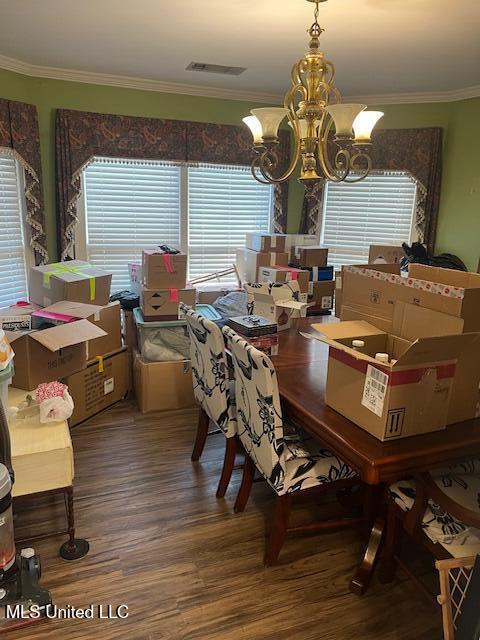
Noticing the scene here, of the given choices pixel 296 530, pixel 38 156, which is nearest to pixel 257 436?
pixel 296 530

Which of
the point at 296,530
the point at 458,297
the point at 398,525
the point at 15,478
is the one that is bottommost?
the point at 296,530

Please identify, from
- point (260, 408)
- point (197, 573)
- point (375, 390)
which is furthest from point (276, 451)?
point (197, 573)

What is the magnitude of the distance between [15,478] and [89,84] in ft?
10.3

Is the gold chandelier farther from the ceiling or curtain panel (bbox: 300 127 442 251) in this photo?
curtain panel (bbox: 300 127 442 251)

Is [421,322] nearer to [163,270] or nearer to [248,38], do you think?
[248,38]

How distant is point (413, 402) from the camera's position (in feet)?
5.37

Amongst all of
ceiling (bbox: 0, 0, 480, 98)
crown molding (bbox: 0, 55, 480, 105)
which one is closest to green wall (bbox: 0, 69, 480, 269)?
crown molding (bbox: 0, 55, 480, 105)

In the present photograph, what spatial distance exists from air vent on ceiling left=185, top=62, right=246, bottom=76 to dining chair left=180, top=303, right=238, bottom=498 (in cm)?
195

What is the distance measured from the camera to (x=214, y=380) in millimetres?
2492

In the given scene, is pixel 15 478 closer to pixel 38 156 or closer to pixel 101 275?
pixel 101 275

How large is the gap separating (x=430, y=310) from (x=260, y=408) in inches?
31.0

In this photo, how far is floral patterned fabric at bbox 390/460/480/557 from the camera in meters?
1.67

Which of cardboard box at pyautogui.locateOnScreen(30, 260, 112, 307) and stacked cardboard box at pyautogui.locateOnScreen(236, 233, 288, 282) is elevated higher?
stacked cardboard box at pyautogui.locateOnScreen(236, 233, 288, 282)

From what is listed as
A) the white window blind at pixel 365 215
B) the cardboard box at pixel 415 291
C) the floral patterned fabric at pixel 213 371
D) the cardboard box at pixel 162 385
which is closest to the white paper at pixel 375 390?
the cardboard box at pixel 415 291
